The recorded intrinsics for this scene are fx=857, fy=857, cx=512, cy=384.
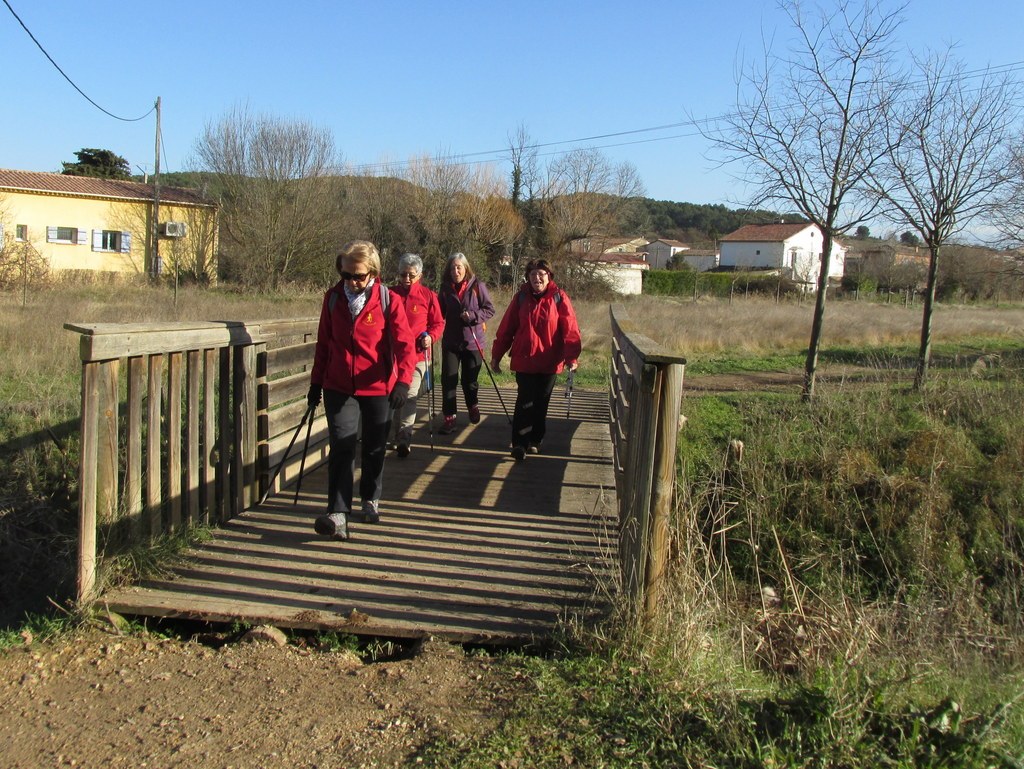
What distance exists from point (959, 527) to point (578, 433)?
394 centimetres

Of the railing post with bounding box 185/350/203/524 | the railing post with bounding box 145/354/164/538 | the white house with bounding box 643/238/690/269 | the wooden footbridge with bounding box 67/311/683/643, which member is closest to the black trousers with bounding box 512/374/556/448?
the wooden footbridge with bounding box 67/311/683/643

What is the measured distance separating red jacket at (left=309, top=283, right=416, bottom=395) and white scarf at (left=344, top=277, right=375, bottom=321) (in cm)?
2

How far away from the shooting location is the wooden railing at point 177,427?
3.98 m

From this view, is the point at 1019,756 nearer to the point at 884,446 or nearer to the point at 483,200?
the point at 884,446

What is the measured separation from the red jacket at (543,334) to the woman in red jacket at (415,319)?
0.64 metres

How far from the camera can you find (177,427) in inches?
183

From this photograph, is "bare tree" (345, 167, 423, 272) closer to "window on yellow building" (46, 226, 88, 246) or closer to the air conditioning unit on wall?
the air conditioning unit on wall

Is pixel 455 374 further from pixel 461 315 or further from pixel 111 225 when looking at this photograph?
pixel 111 225

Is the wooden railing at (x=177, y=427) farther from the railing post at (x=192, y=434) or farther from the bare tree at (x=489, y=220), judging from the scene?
the bare tree at (x=489, y=220)

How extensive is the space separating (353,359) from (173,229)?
3456 cm

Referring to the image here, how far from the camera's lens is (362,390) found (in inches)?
192

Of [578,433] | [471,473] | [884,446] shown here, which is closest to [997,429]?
[884,446]

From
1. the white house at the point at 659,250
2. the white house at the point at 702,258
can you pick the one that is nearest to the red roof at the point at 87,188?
the white house at the point at 702,258

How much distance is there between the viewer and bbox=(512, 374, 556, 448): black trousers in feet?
22.1
